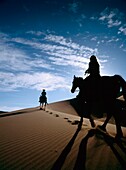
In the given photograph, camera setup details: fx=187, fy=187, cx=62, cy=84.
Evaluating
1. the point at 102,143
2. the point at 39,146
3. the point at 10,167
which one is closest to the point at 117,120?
the point at 102,143

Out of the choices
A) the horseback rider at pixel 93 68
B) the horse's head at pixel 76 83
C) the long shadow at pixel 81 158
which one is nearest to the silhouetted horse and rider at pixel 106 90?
the horseback rider at pixel 93 68

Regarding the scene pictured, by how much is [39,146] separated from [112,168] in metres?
1.96

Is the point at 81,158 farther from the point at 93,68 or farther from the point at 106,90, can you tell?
the point at 93,68

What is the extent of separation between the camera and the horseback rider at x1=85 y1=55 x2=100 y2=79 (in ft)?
24.2

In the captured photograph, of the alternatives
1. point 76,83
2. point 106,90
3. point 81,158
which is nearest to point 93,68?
point 106,90

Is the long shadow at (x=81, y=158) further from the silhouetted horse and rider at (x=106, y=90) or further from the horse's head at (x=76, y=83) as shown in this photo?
the horse's head at (x=76, y=83)

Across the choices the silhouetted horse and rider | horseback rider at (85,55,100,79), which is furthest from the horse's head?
the silhouetted horse and rider

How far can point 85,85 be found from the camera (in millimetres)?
7855

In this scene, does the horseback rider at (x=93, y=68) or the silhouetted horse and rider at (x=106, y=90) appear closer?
the silhouetted horse and rider at (x=106, y=90)

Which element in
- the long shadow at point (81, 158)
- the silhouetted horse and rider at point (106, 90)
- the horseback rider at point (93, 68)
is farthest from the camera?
the horseback rider at point (93, 68)

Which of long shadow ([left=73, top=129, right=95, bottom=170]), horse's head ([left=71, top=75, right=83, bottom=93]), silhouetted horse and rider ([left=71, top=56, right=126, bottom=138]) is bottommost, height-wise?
long shadow ([left=73, top=129, right=95, bottom=170])

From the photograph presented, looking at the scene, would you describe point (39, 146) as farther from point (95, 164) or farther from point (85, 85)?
point (85, 85)

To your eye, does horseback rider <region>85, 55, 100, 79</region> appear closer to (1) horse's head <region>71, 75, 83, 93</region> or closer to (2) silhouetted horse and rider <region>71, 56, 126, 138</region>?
(2) silhouetted horse and rider <region>71, 56, 126, 138</region>

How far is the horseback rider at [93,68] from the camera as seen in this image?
738 centimetres
